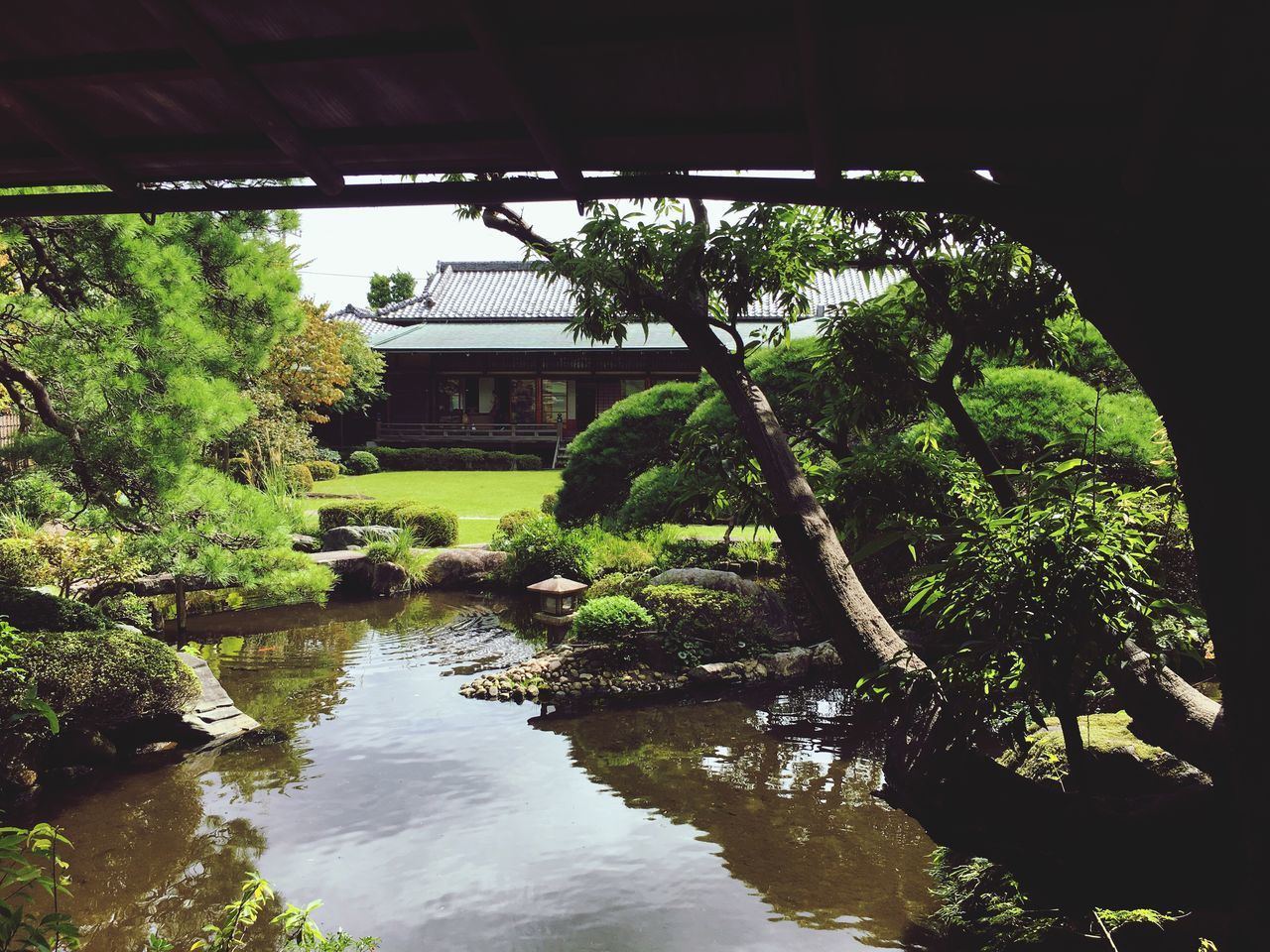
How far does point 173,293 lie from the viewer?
5.62 m

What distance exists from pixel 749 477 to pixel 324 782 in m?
3.79

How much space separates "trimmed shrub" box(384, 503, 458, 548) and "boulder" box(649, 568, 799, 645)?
5.33 meters

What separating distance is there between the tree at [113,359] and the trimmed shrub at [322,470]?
15566 mm

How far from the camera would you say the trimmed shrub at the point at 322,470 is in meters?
21.2

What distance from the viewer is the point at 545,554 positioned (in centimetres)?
1234

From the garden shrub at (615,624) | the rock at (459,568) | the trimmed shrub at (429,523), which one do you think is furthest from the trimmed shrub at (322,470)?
the garden shrub at (615,624)

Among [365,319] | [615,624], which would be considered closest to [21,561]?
[615,624]

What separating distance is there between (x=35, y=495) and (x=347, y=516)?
8.46m

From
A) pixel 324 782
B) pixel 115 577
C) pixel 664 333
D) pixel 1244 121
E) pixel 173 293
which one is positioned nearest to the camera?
pixel 1244 121

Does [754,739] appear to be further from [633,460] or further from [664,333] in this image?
[664,333]

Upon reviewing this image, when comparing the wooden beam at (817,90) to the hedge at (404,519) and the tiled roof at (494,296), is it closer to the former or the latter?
the hedge at (404,519)

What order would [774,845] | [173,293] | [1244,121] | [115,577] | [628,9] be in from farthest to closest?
[115,577], [173,293], [774,845], [628,9], [1244,121]

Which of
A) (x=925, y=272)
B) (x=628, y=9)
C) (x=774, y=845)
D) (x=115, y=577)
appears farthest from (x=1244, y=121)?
(x=115, y=577)

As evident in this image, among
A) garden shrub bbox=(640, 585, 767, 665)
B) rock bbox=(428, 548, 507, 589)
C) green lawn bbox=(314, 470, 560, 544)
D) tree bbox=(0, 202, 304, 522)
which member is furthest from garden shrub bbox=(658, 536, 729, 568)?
tree bbox=(0, 202, 304, 522)
